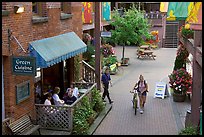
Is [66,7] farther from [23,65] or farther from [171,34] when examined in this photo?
[171,34]

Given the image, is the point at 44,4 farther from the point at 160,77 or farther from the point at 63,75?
the point at 160,77

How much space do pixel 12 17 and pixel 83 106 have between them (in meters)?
4.07

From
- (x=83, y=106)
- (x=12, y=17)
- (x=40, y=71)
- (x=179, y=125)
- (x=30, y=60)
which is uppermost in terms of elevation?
(x=12, y=17)

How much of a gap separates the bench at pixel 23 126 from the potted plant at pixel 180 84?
25.7ft

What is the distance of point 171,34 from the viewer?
138 ft

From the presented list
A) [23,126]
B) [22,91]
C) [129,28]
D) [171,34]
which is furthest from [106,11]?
[23,126]

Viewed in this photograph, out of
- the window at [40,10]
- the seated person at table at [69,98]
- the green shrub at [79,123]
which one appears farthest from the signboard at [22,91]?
the window at [40,10]

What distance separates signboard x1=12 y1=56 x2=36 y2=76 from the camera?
30.0 ft

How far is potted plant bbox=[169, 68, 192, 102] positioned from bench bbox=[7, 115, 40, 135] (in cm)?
782

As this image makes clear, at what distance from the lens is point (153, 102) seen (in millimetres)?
16938

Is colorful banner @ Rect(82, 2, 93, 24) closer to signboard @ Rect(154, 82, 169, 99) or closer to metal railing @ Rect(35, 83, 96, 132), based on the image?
signboard @ Rect(154, 82, 169, 99)

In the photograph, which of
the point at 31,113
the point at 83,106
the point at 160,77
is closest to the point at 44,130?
the point at 31,113

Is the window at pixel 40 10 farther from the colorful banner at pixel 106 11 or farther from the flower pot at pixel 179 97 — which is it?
the colorful banner at pixel 106 11

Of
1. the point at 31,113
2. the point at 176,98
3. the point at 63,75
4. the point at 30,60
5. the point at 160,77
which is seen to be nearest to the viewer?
the point at 30,60
